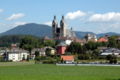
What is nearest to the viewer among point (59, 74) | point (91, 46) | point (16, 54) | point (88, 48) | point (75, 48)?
point (59, 74)

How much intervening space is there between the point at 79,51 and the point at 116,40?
34.9 m

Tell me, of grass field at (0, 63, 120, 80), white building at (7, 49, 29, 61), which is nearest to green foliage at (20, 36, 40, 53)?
white building at (7, 49, 29, 61)

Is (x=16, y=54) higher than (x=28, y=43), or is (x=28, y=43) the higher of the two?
(x=28, y=43)

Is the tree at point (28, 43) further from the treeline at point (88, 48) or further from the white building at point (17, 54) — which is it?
the treeline at point (88, 48)

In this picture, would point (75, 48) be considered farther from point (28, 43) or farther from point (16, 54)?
point (28, 43)

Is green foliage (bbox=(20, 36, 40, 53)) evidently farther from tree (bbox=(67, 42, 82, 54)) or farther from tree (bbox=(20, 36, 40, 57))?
tree (bbox=(67, 42, 82, 54))

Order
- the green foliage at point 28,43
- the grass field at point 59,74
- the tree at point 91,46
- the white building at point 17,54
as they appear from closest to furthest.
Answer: the grass field at point 59,74, the white building at point 17,54, the tree at point 91,46, the green foliage at point 28,43

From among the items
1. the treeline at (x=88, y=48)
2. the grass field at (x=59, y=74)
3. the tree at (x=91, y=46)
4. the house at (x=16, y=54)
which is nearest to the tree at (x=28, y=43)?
the house at (x=16, y=54)

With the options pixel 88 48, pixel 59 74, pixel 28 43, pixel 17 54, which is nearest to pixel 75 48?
pixel 88 48

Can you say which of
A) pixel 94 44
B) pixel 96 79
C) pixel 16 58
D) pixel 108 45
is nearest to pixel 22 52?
pixel 16 58

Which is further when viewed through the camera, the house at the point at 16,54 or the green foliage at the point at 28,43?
the green foliage at the point at 28,43

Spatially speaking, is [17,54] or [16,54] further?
[16,54]

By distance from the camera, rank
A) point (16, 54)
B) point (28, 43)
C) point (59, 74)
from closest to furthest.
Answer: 1. point (59, 74)
2. point (16, 54)
3. point (28, 43)

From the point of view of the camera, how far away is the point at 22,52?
455 ft
